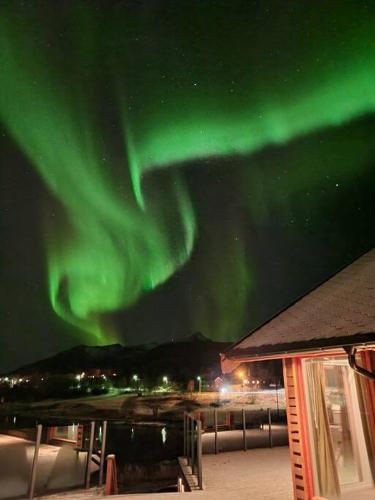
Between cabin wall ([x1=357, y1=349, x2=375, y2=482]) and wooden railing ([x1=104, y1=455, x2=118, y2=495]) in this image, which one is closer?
cabin wall ([x1=357, y1=349, x2=375, y2=482])

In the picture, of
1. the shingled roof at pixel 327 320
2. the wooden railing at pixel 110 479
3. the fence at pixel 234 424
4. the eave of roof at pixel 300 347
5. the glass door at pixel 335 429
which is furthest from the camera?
the fence at pixel 234 424

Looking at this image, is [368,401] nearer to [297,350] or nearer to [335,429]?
[335,429]

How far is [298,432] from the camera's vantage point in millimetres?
6438

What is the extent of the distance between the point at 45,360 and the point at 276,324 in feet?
692

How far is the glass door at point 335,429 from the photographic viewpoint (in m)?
6.24

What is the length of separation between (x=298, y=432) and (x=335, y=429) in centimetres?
68

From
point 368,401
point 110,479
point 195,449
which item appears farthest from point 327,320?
point 110,479

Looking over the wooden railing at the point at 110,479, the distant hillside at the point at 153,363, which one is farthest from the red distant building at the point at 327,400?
the distant hillside at the point at 153,363

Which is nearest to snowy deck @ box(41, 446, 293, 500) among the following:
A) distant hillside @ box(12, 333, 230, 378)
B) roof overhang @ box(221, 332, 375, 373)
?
roof overhang @ box(221, 332, 375, 373)

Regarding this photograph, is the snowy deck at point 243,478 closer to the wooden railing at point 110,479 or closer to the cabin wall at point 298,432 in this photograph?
the wooden railing at point 110,479

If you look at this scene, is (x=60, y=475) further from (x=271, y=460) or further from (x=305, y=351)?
(x=305, y=351)

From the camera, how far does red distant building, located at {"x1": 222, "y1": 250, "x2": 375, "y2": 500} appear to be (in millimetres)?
6043

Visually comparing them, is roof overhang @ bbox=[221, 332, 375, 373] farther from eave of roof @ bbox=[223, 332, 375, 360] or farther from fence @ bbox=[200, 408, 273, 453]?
fence @ bbox=[200, 408, 273, 453]

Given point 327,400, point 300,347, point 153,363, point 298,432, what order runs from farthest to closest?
point 153,363, point 327,400, point 298,432, point 300,347
